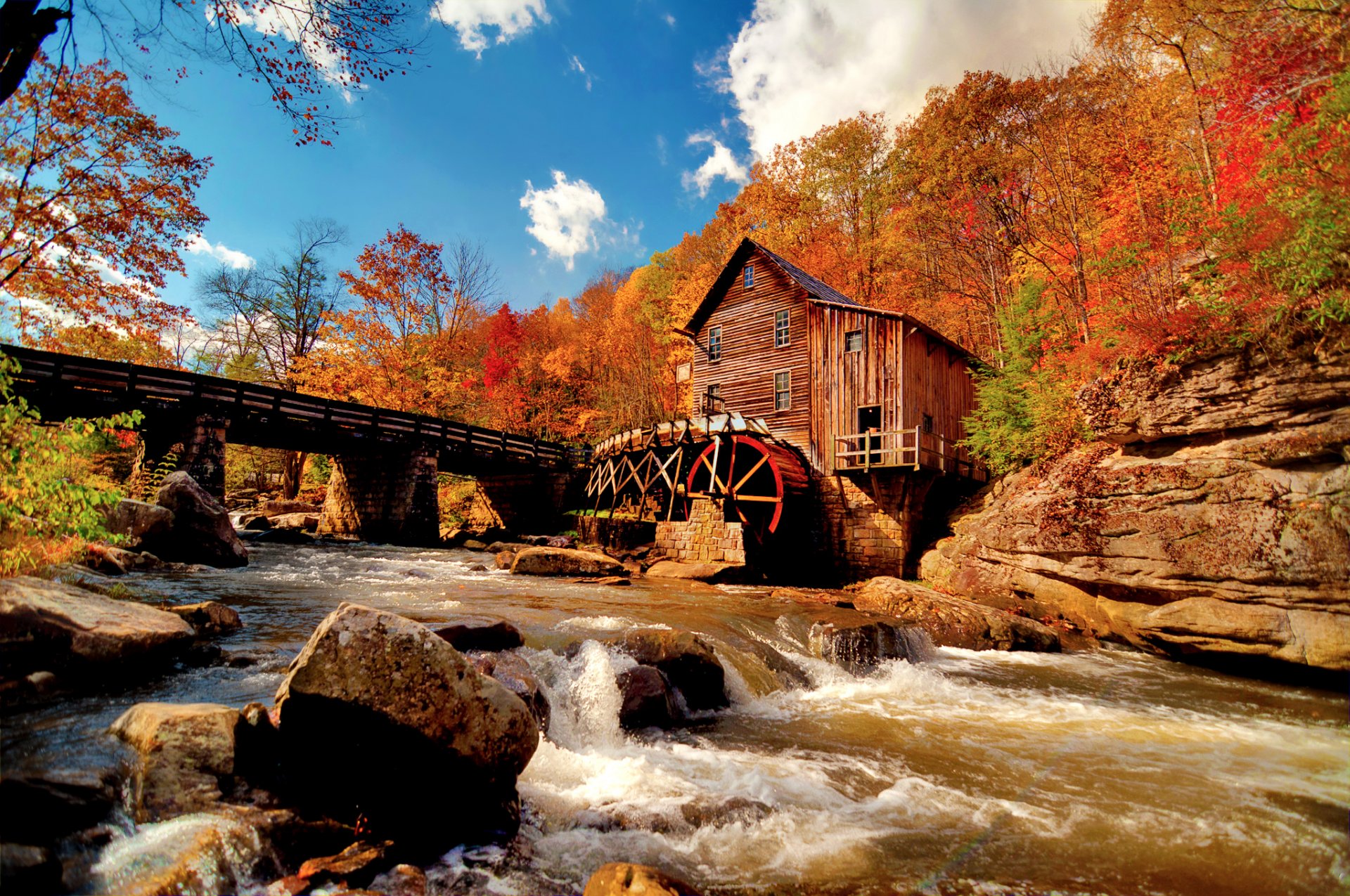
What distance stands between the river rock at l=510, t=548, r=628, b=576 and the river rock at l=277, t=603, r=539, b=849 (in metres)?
9.70

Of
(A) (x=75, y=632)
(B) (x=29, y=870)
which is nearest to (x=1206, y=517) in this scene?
(B) (x=29, y=870)

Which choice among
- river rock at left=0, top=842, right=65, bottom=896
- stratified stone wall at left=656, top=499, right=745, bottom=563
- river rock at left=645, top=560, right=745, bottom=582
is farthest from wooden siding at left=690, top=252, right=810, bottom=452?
river rock at left=0, top=842, right=65, bottom=896

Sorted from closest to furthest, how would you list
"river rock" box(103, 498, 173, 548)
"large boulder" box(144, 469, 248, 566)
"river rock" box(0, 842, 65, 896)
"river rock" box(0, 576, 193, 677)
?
"river rock" box(0, 842, 65, 896) < "river rock" box(0, 576, 193, 677) < "river rock" box(103, 498, 173, 548) < "large boulder" box(144, 469, 248, 566)

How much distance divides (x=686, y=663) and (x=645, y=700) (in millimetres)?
794

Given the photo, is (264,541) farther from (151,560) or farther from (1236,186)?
(1236,186)

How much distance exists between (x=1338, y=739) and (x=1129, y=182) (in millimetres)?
13933

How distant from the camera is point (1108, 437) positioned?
9273 mm

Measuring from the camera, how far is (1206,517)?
24.6 ft

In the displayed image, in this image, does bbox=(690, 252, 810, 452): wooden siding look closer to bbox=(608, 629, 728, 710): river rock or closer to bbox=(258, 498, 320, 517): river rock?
bbox=(608, 629, 728, 710): river rock

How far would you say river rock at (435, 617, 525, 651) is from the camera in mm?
5547

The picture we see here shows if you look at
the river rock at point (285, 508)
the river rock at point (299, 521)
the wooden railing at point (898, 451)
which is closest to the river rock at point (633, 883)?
the wooden railing at point (898, 451)

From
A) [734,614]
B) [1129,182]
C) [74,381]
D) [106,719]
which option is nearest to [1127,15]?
[1129,182]

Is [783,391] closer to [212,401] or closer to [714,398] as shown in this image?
[714,398]

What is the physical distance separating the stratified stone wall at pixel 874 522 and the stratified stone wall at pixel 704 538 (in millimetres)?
2749
